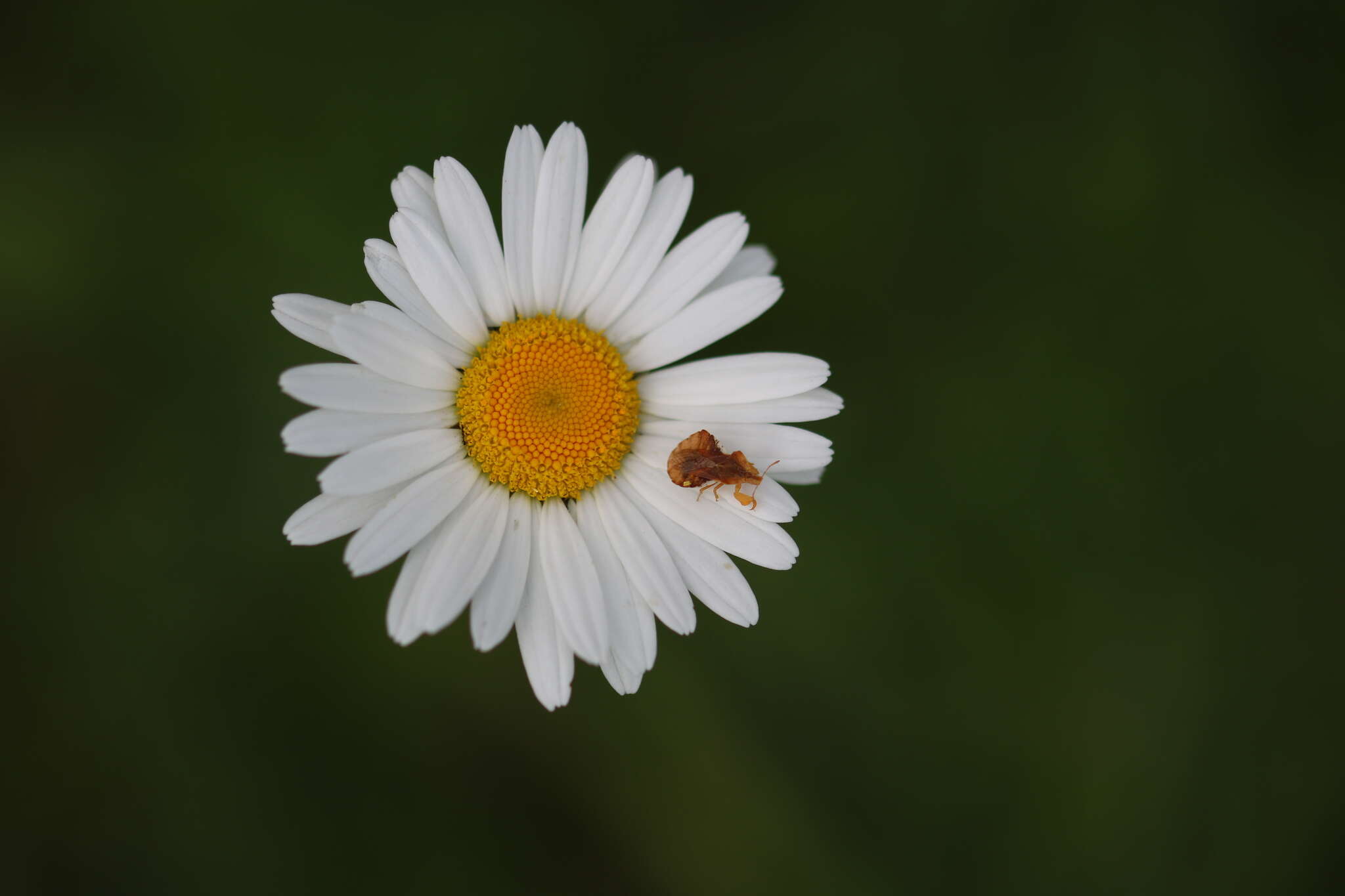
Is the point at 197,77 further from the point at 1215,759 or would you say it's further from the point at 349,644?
the point at 1215,759

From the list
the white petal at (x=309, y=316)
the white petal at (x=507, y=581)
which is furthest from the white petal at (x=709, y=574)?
the white petal at (x=309, y=316)

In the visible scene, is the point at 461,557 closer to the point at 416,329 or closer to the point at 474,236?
the point at 416,329

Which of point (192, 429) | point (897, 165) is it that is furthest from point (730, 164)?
point (192, 429)

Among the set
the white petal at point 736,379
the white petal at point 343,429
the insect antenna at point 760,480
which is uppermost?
the white petal at point 343,429

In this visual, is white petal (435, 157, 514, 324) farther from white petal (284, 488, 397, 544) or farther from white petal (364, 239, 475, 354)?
white petal (284, 488, 397, 544)

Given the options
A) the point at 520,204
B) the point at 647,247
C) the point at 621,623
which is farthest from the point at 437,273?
the point at 621,623

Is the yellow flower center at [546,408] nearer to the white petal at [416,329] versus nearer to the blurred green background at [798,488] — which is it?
the white petal at [416,329]

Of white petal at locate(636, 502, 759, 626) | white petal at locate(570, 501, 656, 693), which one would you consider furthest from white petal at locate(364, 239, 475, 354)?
white petal at locate(636, 502, 759, 626)

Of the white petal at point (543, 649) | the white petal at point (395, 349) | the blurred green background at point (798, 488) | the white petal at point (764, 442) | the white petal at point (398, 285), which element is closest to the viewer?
the white petal at point (395, 349)
